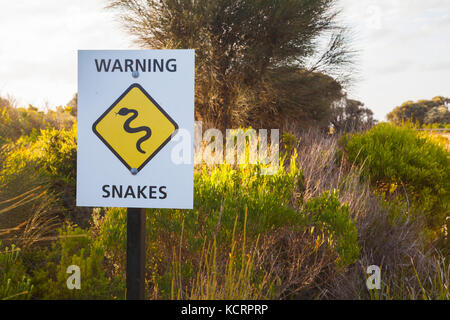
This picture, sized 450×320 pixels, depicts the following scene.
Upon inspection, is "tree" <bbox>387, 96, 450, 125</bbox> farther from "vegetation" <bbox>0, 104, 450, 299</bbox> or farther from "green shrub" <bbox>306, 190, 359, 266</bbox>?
"green shrub" <bbox>306, 190, 359, 266</bbox>

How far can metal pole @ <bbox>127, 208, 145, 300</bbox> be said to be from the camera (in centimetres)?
221

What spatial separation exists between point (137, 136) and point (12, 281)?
1.84m

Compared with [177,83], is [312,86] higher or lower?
higher

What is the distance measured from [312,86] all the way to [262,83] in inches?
69.2

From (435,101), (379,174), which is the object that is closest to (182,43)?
(379,174)

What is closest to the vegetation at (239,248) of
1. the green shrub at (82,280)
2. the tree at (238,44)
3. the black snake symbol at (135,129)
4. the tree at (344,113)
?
the green shrub at (82,280)

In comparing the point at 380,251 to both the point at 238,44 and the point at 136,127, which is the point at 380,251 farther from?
the point at 238,44

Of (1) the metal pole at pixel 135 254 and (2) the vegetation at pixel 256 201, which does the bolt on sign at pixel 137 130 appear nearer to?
(1) the metal pole at pixel 135 254

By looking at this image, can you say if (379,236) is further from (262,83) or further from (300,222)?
(262,83)

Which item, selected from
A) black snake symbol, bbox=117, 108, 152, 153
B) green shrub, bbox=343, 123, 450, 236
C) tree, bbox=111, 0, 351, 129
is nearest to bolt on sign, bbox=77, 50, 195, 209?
black snake symbol, bbox=117, 108, 152, 153

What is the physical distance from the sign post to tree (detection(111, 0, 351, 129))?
9.61 m

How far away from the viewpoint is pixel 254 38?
12391 mm

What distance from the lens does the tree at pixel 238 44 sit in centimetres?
1189

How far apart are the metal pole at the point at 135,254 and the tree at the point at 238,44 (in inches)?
385
